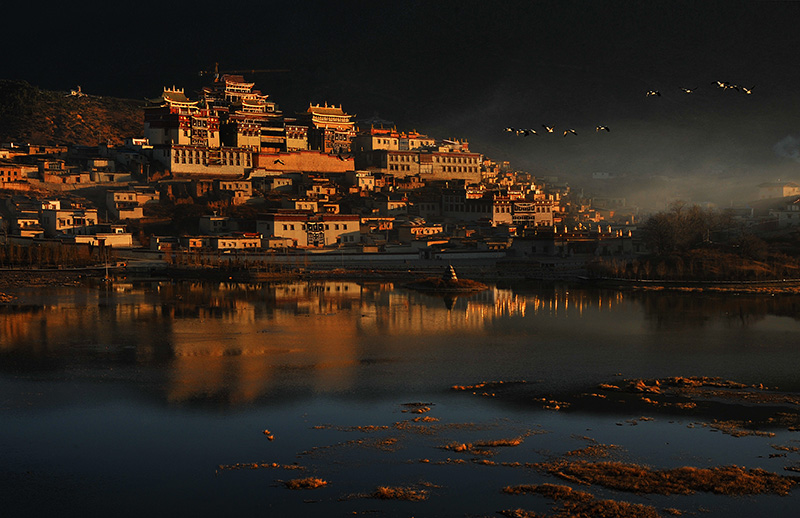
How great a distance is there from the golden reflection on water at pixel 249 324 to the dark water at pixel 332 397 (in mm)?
93

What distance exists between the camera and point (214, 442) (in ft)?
45.6

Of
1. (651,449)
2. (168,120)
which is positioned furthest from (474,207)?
(651,449)

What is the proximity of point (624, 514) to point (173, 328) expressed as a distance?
1530cm

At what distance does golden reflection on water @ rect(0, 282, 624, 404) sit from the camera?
18812mm

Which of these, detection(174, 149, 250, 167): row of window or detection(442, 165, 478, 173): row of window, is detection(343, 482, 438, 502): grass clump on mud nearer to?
detection(174, 149, 250, 167): row of window

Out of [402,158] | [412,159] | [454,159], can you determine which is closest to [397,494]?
[402,158]

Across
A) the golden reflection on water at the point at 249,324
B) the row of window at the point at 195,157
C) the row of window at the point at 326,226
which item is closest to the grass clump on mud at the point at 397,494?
A: the golden reflection on water at the point at 249,324

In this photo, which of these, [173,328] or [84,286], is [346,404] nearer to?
[173,328]

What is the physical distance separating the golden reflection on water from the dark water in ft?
0.30

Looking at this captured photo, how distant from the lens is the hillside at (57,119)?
5859 centimetres

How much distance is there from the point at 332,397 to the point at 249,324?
8862 millimetres

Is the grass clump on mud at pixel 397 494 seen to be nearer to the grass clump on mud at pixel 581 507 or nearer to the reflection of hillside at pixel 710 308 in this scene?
the grass clump on mud at pixel 581 507

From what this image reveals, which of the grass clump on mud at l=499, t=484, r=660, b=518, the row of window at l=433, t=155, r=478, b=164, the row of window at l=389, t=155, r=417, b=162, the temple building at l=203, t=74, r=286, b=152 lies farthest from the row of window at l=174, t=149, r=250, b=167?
the grass clump on mud at l=499, t=484, r=660, b=518

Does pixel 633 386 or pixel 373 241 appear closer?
pixel 633 386
